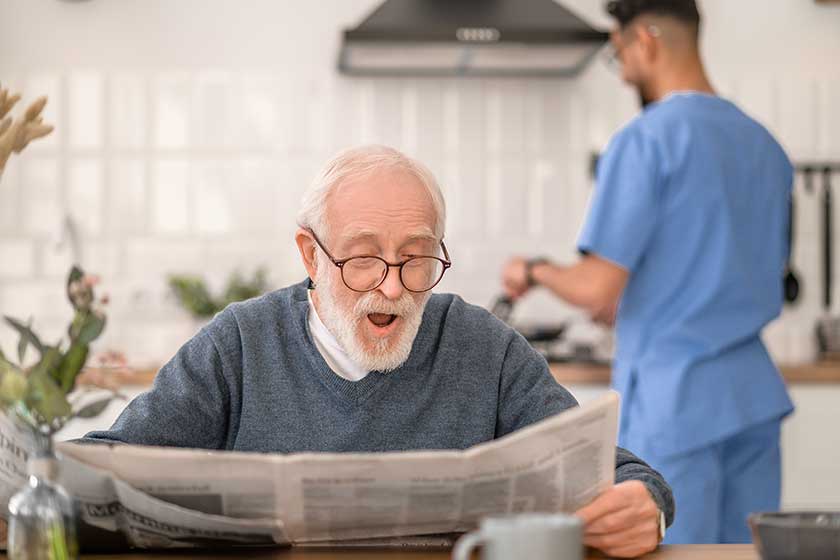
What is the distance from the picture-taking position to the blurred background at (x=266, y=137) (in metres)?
4.03

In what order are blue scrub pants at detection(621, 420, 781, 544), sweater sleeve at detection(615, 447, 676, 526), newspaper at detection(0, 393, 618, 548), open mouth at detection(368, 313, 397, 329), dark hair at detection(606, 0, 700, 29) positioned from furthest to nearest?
1. dark hair at detection(606, 0, 700, 29)
2. blue scrub pants at detection(621, 420, 781, 544)
3. open mouth at detection(368, 313, 397, 329)
4. sweater sleeve at detection(615, 447, 676, 526)
5. newspaper at detection(0, 393, 618, 548)

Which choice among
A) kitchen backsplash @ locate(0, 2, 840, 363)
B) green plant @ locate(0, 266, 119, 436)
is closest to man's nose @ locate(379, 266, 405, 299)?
green plant @ locate(0, 266, 119, 436)

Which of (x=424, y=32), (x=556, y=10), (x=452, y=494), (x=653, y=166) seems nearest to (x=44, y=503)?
(x=452, y=494)

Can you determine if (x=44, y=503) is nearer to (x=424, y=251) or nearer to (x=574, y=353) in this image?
(x=424, y=251)

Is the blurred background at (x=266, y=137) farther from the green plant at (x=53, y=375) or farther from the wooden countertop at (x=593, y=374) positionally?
the green plant at (x=53, y=375)

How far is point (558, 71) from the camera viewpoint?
407cm

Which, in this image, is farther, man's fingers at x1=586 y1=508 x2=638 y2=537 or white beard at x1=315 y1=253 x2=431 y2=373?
white beard at x1=315 y1=253 x2=431 y2=373

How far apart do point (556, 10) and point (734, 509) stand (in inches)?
70.4

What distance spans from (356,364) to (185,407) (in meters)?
0.25

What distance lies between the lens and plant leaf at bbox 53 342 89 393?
3.49 feet

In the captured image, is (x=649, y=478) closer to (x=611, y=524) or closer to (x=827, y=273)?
(x=611, y=524)

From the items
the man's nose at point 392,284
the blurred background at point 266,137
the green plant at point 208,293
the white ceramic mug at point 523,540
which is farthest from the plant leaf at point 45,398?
the blurred background at point 266,137

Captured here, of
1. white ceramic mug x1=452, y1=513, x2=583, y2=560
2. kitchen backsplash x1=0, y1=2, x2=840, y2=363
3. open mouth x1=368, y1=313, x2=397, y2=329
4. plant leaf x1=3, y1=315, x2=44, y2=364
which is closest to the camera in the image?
white ceramic mug x1=452, y1=513, x2=583, y2=560

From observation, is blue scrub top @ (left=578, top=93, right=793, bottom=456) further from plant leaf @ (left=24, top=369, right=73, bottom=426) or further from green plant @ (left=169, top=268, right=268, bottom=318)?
plant leaf @ (left=24, top=369, right=73, bottom=426)
